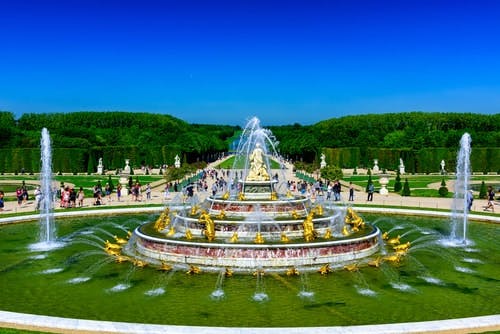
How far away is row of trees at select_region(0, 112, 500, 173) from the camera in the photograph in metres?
79.6

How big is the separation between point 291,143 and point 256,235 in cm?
10373

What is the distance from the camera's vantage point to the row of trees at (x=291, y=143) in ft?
261

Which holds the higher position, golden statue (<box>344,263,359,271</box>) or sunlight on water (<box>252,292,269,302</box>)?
golden statue (<box>344,263,359,271</box>)

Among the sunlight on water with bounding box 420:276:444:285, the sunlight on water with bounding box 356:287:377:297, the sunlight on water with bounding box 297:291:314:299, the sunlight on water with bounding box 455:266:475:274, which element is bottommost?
the sunlight on water with bounding box 297:291:314:299

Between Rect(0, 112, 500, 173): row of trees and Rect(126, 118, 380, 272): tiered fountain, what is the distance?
192 feet

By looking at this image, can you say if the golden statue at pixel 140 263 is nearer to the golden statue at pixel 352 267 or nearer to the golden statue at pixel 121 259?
the golden statue at pixel 121 259

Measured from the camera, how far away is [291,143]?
12338 centimetres

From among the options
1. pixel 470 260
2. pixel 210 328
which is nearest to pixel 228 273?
pixel 210 328

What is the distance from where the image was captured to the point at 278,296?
1561cm

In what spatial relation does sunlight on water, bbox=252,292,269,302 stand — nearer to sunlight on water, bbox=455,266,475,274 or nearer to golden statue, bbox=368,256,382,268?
golden statue, bbox=368,256,382,268

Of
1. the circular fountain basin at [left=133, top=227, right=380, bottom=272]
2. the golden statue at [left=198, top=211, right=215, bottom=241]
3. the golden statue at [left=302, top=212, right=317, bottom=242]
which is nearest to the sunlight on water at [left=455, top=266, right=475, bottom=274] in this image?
the circular fountain basin at [left=133, top=227, right=380, bottom=272]

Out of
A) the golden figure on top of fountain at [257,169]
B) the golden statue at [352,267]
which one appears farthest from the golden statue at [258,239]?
the golden figure on top of fountain at [257,169]

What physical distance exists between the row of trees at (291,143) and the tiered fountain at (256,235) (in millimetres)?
58381

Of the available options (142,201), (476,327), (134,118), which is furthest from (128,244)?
(134,118)
